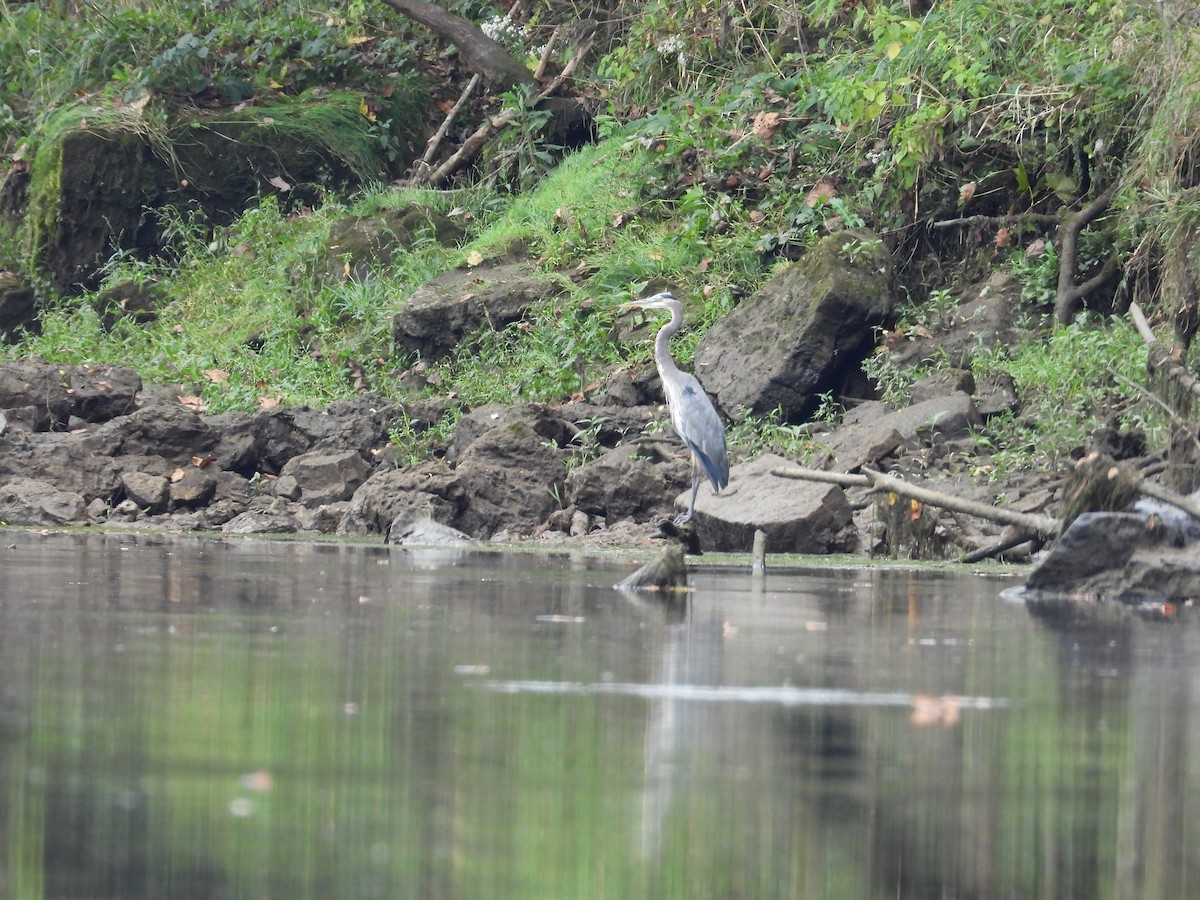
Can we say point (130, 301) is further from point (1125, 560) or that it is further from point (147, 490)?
point (1125, 560)

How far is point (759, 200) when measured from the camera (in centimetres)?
1853

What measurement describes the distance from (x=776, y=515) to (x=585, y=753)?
25.5 ft

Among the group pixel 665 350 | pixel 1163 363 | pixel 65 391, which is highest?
pixel 665 350

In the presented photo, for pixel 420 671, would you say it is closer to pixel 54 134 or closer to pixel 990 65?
pixel 990 65

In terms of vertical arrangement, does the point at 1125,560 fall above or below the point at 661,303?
below

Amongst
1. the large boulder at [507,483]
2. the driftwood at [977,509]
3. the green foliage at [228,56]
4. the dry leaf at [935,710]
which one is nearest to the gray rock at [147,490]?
the large boulder at [507,483]

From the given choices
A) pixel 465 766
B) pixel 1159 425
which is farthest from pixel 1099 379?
pixel 465 766

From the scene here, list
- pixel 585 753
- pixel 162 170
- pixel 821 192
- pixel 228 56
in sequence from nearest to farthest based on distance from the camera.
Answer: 1. pixel 585 753
2. pixel 821 192
3. pixel 162 170
4. pixel 228 56

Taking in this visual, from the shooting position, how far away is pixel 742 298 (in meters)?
17.5

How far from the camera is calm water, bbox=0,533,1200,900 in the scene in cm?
357

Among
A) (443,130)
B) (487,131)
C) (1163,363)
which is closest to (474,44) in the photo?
(487,131)

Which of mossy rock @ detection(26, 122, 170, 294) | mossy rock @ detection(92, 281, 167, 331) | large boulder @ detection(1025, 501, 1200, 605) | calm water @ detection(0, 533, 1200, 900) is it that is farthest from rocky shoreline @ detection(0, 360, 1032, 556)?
mossy rock @ detection(26, 122, 170, 294)

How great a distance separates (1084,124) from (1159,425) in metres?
4.31

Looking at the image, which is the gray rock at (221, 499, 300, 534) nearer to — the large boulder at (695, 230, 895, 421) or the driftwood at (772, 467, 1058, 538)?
the large boulder at (695, 230, 895, 421)
